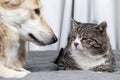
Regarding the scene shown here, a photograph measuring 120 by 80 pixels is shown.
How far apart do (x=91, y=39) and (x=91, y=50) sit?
0.05 m

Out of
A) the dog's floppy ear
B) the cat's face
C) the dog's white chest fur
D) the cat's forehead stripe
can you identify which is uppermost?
the dog's floppy ear

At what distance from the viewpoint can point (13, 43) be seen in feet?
5.39

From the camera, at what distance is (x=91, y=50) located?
167 cm

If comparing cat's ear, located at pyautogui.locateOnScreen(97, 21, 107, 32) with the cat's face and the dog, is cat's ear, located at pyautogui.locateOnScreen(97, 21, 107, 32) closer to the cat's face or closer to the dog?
the cat's face

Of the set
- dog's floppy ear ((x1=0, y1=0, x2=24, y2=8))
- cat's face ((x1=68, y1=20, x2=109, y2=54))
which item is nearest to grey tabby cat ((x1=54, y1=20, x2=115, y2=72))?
cat's face ((x1=68, y1=20, x2=109, y2=54))

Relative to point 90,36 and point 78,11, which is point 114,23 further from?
point 90,36

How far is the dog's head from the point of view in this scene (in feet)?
5.24

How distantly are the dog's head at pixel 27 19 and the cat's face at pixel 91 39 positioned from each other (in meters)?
0.11

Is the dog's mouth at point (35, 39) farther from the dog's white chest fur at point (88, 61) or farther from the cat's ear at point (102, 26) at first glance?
the cat's ear at point (102, 26)

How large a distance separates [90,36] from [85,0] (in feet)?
3.57

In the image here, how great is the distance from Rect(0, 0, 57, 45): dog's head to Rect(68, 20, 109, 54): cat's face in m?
0.11

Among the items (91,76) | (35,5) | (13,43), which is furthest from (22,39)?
(91,76)

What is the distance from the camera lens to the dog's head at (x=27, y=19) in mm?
1597

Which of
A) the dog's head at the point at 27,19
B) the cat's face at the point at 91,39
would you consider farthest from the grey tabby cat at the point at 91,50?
the dog's head at the point at 27,19
